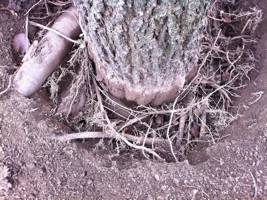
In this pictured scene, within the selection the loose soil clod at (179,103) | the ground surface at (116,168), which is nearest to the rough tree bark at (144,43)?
the loose soil clod at (179,103)

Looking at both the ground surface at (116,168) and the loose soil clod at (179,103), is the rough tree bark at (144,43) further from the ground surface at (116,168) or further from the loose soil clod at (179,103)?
the ground surface at (116,168)

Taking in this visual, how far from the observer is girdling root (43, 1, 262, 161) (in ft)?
4.02

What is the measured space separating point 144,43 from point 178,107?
36 centimetres

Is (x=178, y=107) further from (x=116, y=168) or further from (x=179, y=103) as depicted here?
(x=116, y=168)

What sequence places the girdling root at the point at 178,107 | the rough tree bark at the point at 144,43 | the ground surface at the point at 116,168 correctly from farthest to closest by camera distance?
the girdling root at the point at 178,107
the ground surface at the point at 116,168
the rough tree bark at the point at 144,43

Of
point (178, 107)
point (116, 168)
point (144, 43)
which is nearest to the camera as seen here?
point (144, 43)

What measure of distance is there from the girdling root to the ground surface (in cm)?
7

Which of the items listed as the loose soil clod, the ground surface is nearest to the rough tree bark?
the loose soil clod

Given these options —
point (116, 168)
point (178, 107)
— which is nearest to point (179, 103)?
point (178, 107)

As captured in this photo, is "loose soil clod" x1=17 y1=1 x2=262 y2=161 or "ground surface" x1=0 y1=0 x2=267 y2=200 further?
"loose soil clod" x1=17 y1=1 x2=262 y2=161

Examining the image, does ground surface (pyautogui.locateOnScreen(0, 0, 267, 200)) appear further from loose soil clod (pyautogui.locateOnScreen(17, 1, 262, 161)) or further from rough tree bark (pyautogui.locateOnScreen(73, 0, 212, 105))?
rough tree bark (pyautogui.locateOnScreen(73, 0, 212, 105))

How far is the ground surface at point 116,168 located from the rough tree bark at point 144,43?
0.20 meters

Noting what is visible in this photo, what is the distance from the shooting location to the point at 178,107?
1276 mm

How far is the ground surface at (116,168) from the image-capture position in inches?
42.4
